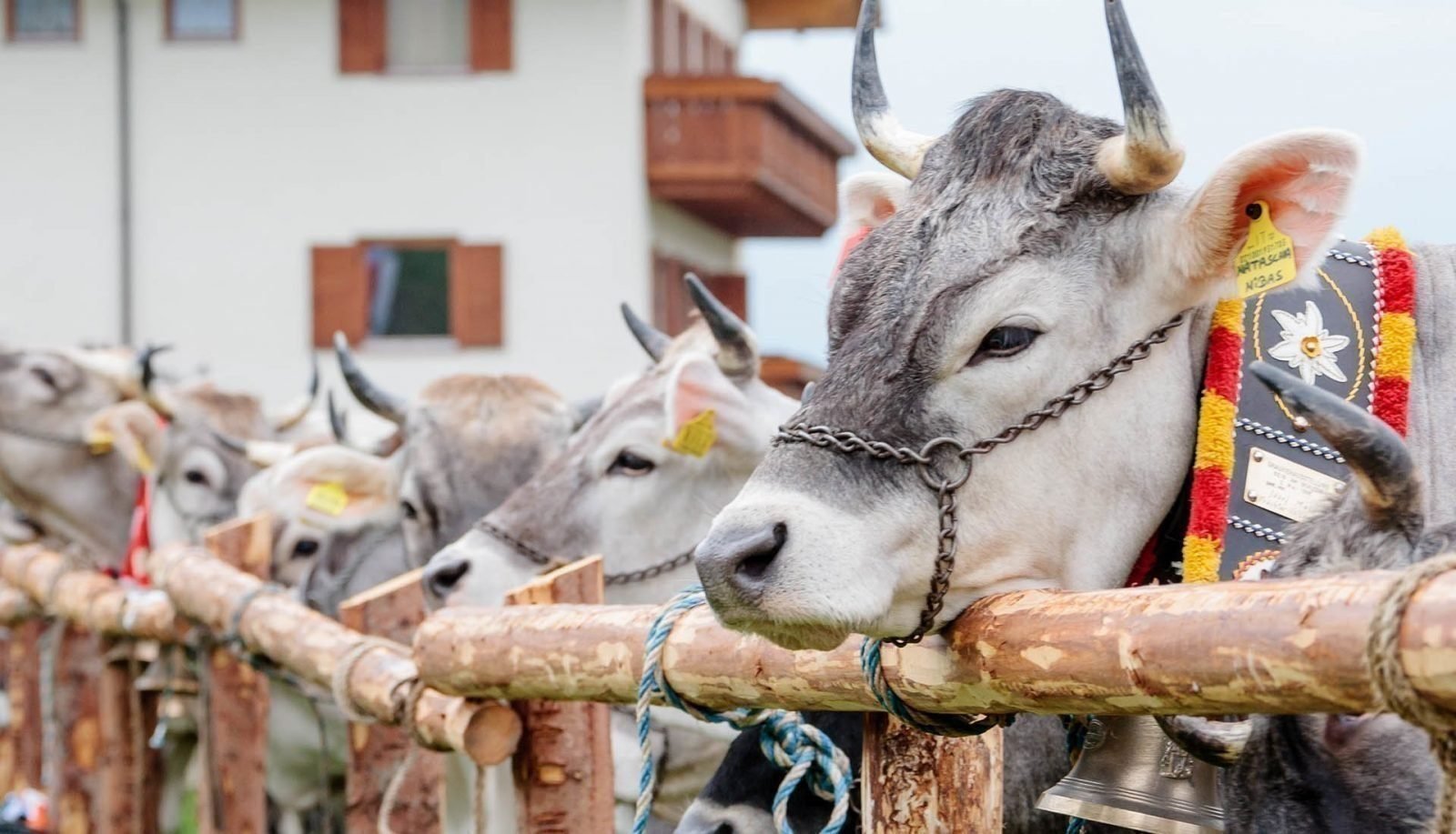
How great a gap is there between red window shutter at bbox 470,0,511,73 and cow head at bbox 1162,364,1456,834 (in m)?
19.5

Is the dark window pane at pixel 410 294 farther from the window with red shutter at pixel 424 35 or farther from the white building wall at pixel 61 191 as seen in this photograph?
the white building wall at pixel 61 191

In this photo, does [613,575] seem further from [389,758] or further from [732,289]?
[732,289]

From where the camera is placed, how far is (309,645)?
5148mm

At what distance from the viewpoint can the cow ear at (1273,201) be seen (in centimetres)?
285

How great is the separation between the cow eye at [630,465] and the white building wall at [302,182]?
15519mm

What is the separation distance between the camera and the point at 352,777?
5344 millimetres

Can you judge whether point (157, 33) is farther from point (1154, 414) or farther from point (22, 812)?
point (1154, 414)

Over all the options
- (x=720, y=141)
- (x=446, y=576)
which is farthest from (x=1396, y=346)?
(x=720, y=141)

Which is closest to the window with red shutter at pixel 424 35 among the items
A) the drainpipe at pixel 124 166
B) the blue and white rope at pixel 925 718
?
the drainpipe at pixel 124 166

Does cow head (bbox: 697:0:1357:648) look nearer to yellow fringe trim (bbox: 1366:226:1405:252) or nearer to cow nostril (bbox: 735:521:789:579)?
cow nostril (bbox: 735:521:789:579)

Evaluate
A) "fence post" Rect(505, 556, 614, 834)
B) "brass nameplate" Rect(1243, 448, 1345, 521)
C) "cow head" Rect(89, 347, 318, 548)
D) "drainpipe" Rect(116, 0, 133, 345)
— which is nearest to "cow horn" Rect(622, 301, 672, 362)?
"fence post" Rect(505, 556, 614, 834)

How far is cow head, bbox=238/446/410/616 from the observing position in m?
7.49

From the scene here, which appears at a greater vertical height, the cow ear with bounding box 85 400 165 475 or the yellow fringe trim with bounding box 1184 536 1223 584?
the yellow fringe trim with bounding box 1184 536 1223 584

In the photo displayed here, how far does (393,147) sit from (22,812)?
13807 mm
